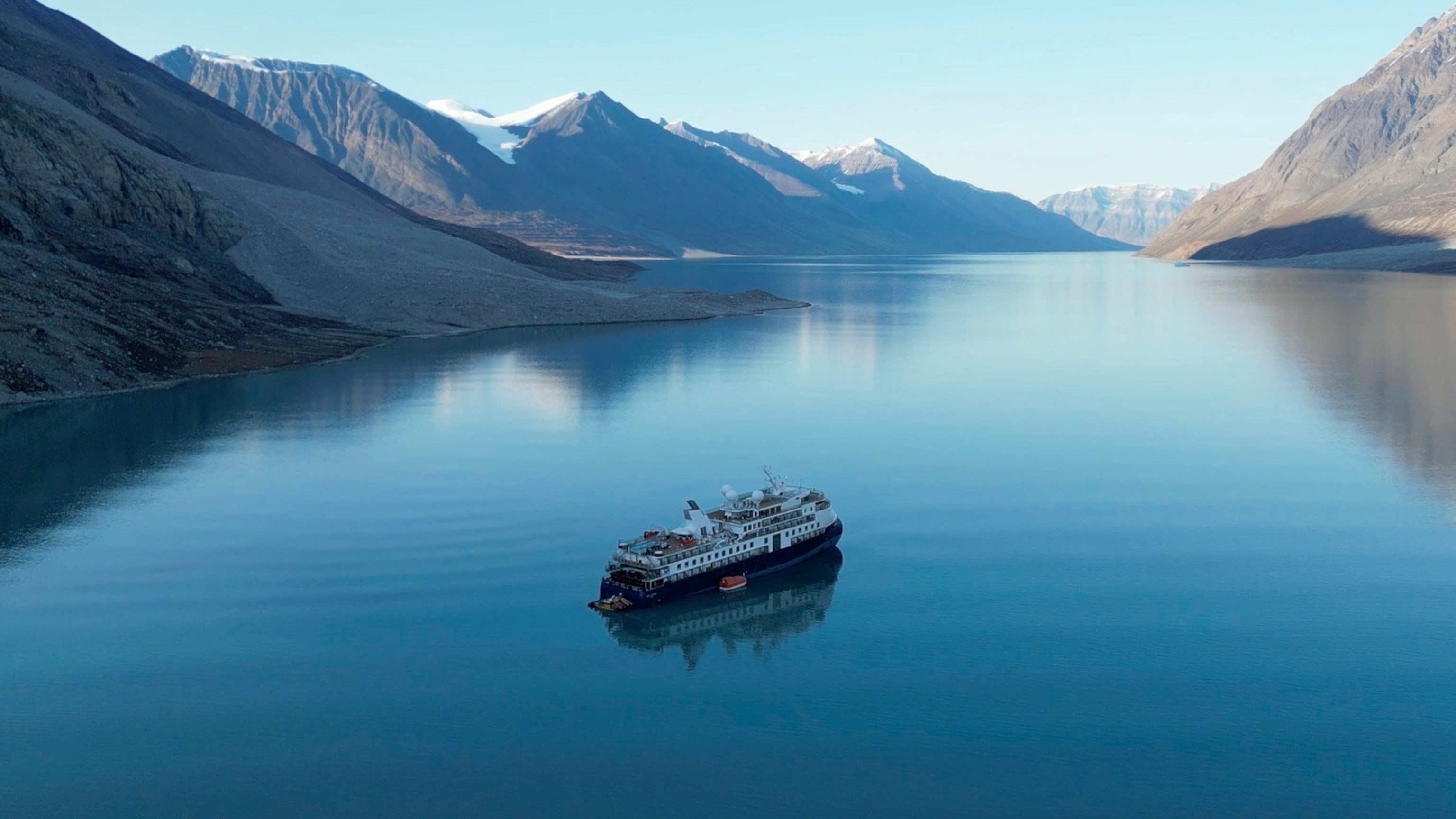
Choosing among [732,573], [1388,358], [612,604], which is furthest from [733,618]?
[1388,358]

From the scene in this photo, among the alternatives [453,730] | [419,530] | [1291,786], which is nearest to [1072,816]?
[1291,786]

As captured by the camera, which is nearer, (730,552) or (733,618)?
(733,618)

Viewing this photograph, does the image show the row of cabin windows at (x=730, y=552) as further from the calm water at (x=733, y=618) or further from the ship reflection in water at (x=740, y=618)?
the calm water at (x=733, y=618)

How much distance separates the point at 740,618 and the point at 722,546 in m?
3.25

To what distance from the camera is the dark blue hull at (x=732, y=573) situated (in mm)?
37000

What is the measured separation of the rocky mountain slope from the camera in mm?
79812

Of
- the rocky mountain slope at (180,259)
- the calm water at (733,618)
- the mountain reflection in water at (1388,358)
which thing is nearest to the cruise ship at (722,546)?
the calm water at (733,618)

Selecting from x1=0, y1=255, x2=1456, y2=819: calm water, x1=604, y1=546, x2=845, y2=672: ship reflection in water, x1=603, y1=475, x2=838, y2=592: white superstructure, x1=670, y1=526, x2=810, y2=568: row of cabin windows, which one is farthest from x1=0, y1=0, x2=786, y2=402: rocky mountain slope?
x1=604, y1=546, x2=845, y2=672: ship reflection in water

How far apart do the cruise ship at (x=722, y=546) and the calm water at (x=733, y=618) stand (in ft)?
2.83

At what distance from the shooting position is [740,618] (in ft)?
124

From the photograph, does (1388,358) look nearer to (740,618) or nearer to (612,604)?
(740,618)

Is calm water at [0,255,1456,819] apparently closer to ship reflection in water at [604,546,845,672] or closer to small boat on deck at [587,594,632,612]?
ship reflection in water at [604,546,845,672]

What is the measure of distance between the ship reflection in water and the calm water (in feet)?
0.52

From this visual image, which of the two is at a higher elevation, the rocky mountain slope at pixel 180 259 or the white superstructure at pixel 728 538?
the rocky mountain slope at pixel 180 259
